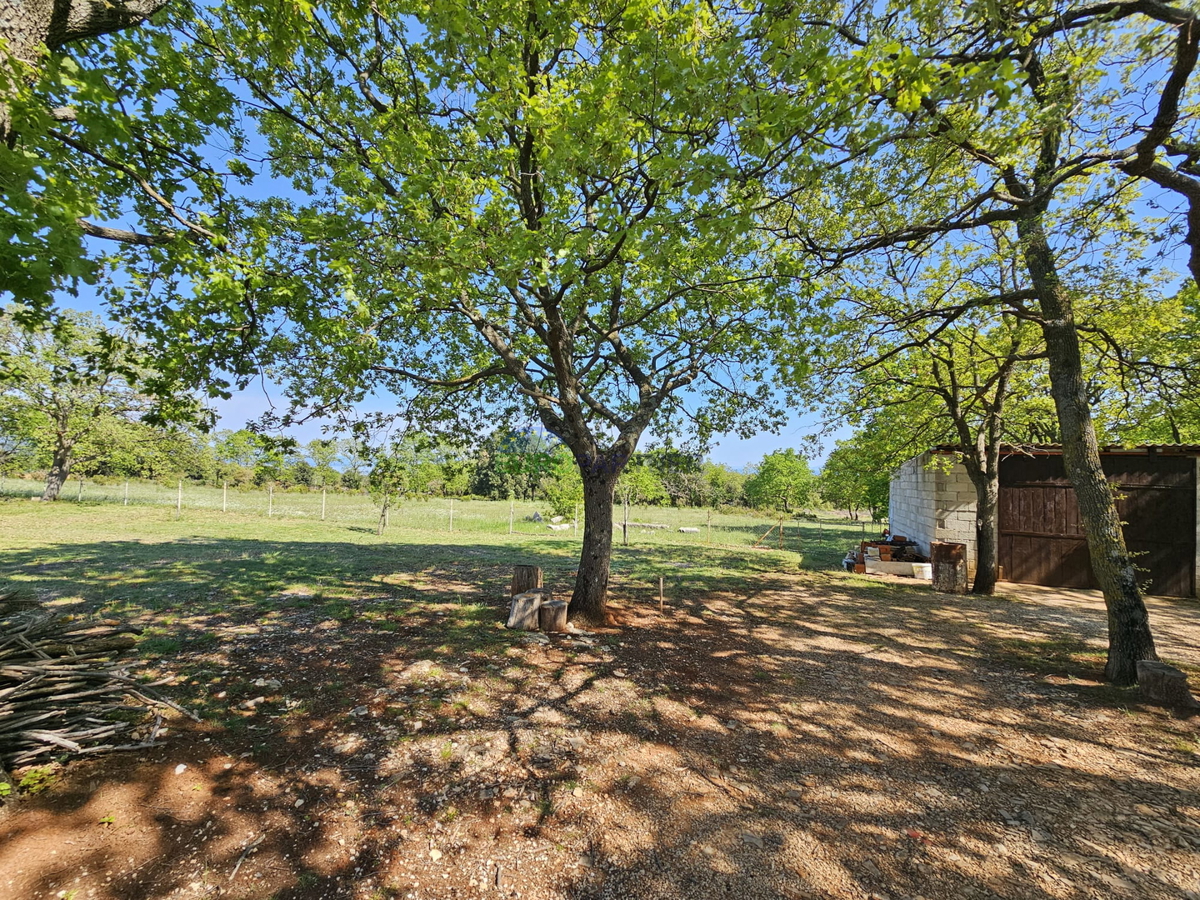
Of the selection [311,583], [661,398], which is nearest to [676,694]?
[661,398]

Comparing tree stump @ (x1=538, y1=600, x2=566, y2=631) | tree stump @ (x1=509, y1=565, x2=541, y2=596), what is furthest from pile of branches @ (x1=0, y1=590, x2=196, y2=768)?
tree stump @ (x1=509, y1=565, x2=541, y2=596)

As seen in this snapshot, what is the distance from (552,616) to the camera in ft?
20.4

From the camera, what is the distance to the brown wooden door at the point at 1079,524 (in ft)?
31.3

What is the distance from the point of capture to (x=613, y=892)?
225 cm

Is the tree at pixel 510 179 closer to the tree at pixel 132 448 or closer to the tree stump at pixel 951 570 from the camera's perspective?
the tree stump at pixel 951 570

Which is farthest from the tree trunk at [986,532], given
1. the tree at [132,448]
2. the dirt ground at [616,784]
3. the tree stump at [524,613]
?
the tree at [132,448]

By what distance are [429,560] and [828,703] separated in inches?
397

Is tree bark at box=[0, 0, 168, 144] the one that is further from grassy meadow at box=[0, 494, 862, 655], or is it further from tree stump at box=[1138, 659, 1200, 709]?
tree stump at box=[1138, 659, 1200, 709]

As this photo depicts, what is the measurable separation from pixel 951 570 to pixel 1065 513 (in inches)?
130

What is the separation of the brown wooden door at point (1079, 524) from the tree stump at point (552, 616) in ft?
35.6

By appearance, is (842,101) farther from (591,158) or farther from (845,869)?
(845,869)

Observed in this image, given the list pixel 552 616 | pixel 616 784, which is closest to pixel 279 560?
pixel 552 616

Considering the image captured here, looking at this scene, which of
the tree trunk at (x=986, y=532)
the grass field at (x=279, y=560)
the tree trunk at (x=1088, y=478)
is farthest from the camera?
the tree trunk at (x=986, y=532)

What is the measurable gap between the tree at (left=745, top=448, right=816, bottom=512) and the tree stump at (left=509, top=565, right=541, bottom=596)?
117 ft
